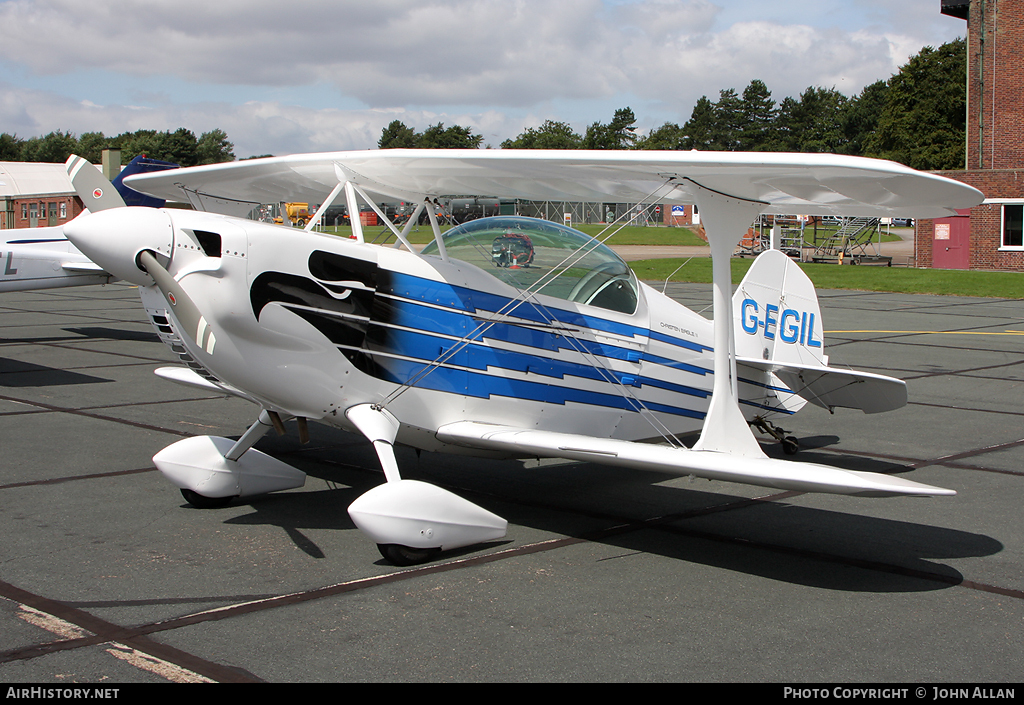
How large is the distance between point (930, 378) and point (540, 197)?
26.4 feet

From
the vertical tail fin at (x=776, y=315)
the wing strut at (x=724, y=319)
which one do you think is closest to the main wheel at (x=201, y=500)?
the wing strut at (x=724, y=319)

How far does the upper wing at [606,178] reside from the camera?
4801 mm

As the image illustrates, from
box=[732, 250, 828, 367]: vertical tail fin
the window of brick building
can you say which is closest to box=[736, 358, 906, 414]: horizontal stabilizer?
box=[732, 250, 828, 367]: vertical tail fin

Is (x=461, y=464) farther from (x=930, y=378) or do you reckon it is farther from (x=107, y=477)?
(x=930, y=378)

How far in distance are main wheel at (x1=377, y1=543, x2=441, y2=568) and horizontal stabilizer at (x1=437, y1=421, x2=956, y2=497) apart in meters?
0.85

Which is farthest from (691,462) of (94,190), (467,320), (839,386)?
(94,190)

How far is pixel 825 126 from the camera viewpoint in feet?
414

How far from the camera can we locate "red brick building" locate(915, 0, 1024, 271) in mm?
35000

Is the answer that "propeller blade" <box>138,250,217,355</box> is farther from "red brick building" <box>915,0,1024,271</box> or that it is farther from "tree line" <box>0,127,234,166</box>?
"tree line" <box>0,127,234,166</box>

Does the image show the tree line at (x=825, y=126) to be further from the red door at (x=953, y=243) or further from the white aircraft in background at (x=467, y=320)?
the white aircraft in background at (x=467, y=320)

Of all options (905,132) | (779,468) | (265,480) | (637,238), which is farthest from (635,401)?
(905,132)

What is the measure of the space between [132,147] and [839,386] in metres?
99.6

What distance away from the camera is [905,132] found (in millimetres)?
79188

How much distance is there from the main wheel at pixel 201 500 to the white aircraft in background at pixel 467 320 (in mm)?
19
